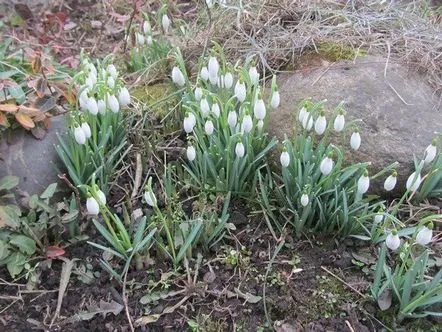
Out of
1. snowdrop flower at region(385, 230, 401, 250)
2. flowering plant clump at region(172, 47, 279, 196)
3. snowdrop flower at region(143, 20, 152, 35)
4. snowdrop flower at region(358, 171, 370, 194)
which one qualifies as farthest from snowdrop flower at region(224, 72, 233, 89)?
snowdrop flower at region(385, 230, 401, 250)

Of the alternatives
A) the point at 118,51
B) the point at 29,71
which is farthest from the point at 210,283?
the point at 118,51

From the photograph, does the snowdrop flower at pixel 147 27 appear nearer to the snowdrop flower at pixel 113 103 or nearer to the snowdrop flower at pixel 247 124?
the snowdrop flower at pixel 113 103

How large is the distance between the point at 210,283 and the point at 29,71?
4.83ft

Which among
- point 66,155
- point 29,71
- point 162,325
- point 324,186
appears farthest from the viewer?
point 29,71

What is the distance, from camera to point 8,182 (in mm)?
2283

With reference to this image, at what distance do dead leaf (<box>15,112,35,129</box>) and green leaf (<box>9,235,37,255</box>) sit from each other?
1.52 feet

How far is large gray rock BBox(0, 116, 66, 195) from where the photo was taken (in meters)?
2.41

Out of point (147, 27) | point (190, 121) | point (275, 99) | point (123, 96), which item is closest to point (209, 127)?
point (190, 121)

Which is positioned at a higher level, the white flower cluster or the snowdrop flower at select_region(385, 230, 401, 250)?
the white flower cluster

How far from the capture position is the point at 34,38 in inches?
146

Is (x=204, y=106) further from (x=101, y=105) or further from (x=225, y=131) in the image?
(x=101, y=105)

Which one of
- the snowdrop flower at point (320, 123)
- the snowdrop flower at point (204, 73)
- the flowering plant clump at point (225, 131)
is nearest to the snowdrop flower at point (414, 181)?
the snowdrop flower at point (320, 123)

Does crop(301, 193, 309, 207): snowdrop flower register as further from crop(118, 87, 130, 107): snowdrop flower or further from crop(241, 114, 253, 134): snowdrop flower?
crop(118, 87, 130, 107): snowdrop flower

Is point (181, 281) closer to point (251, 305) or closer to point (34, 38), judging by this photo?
point (251, 305)
